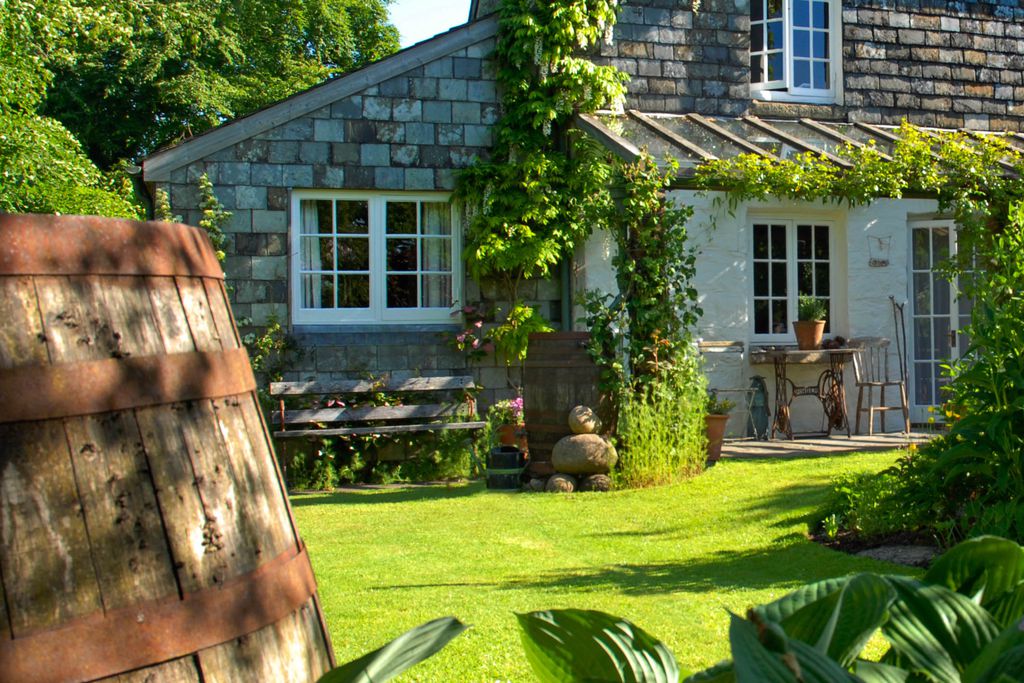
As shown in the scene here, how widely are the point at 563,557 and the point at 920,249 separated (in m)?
7.65

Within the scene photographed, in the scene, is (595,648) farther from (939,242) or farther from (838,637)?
(939,242)

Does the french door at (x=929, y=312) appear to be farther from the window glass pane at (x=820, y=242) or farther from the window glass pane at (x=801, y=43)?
the window glass pane at (x=801, y=43)

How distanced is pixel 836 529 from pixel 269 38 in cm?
2280

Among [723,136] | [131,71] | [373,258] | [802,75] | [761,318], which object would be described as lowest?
[761,318]

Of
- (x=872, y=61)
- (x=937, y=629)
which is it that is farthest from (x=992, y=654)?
(x=872, y=61)

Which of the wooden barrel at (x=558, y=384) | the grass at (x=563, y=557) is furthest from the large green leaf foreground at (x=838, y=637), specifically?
the wooden barrel at (x=558, y=384)

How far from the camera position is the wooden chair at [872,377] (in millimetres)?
10578

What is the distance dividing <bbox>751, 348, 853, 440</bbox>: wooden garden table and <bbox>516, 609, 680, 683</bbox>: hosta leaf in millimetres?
9916

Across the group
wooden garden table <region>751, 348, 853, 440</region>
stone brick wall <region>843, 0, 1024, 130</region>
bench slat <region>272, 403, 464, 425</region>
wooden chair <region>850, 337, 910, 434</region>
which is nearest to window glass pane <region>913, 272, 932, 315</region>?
wooden chair <region>850, 337, 910, 434</region>

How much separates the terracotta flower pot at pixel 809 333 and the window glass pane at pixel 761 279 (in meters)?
0.72

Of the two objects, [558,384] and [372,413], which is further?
[372,413]

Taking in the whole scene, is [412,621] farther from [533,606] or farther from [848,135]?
[848,135]

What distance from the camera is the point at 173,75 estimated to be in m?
22.0

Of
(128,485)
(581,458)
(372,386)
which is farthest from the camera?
(372,386)
